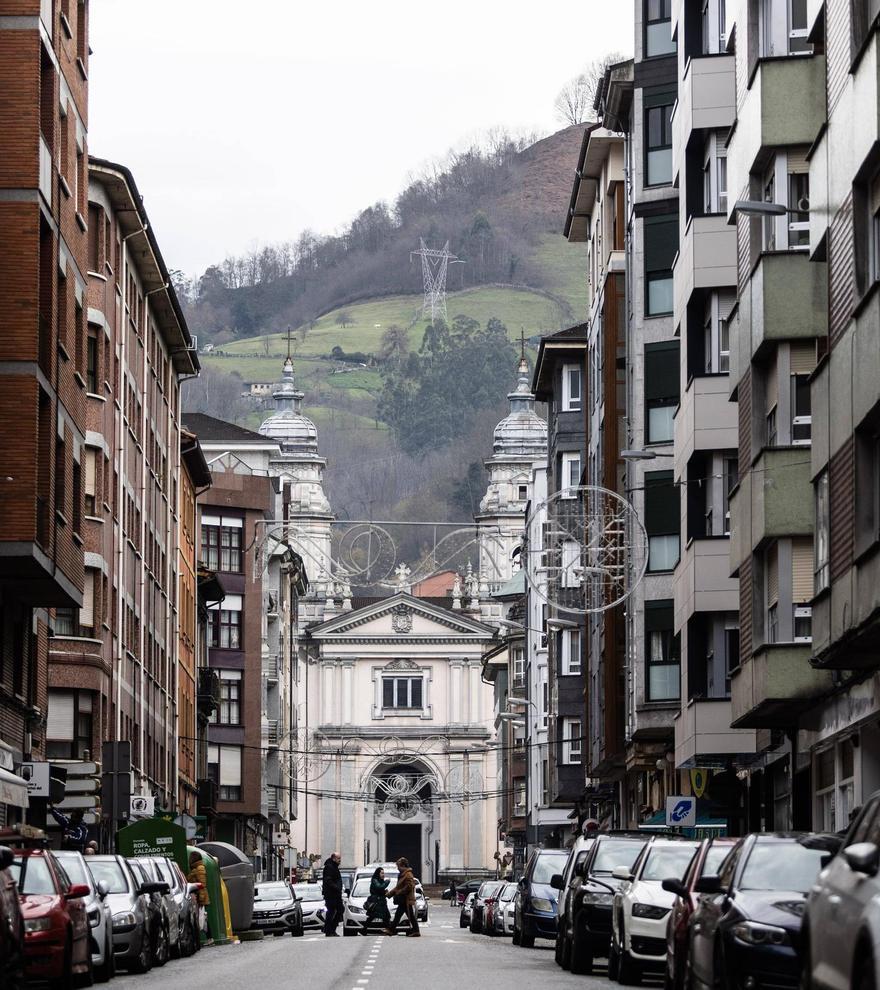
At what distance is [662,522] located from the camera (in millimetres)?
50969

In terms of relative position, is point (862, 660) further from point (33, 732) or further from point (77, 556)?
point (33, 732)

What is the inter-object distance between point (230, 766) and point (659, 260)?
47.5 metres

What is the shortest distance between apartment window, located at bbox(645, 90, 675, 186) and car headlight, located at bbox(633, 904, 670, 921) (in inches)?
1208


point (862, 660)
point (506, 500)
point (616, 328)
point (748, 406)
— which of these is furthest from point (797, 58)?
point (506, 500)

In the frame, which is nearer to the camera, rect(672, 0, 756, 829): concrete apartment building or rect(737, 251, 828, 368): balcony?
rect(737, 251, 828, 368): balcony

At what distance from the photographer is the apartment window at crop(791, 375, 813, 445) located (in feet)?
109

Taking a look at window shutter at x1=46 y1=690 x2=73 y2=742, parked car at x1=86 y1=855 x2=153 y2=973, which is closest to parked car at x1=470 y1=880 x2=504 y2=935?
window shutter at x1=46 y1=690 x2=73 y2=742

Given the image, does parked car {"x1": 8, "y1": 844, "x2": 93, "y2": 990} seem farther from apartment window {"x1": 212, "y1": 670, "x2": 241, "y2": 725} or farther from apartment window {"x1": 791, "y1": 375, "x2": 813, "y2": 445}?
apartment window {"x1": 212, "y1": 670, "x2": 241, "y2": 725}

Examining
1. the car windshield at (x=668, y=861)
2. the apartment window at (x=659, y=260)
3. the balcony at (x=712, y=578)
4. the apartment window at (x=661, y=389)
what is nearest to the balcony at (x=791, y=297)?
the balcony at (x=712, y=578)

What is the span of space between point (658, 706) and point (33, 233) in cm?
2031

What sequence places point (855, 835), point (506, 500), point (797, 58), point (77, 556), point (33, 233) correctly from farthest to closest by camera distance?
point (506, 500), point (77, 556), point (33, 233), point (797, 58), point (855, 835)

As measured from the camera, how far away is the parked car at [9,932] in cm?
1641

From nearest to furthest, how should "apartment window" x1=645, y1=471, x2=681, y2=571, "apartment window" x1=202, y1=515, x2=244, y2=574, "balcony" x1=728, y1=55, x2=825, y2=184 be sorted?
"balcony" x1=728, y1=55, x2=825, y2=184 → "apartment window" x1=645, y1=471, x2=681, y2=571 → "apartment window" x1=202, y1=515, x2=244, y2=574

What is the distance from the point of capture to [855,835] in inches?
522
